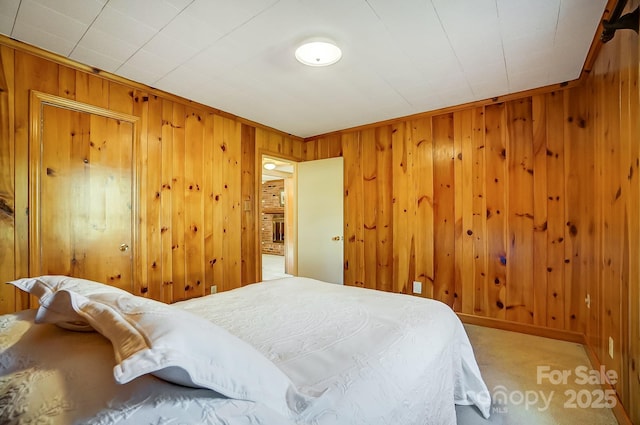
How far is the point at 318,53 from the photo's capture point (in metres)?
2.01

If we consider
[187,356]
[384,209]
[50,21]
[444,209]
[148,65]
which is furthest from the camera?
[384,209]

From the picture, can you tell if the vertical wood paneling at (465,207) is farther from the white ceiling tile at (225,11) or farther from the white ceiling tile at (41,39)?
the white ceiling tile at (41,39)

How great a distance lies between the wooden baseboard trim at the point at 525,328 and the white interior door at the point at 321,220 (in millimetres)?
1676

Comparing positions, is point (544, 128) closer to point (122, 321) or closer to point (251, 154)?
point (251, 154)

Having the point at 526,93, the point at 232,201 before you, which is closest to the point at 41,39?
the point at 232,201

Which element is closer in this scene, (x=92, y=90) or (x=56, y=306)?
(x=56, y=306)

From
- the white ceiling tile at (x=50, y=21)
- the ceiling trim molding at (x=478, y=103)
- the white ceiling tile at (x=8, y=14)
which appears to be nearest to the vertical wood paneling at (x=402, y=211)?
the ceiling trim molding at (x=478, y=103)

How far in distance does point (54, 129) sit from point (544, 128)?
4.35 metres

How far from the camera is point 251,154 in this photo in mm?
3680

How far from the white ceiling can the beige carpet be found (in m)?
2.40

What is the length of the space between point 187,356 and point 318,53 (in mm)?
2040

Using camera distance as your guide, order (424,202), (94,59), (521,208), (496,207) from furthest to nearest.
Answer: (424,202) < (496,207) < (521,208) < (94,59)

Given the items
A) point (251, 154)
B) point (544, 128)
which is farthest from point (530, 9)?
point (251, 154)

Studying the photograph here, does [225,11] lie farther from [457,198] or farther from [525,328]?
[525,328]
